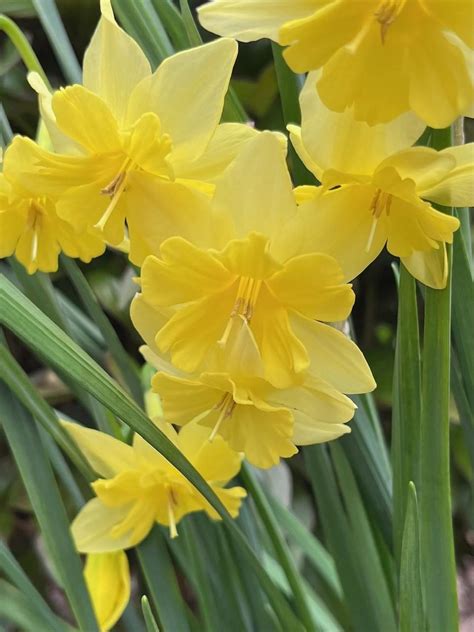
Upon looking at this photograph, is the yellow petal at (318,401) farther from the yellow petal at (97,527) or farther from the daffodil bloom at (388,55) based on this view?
the yellow petal at (97,527)

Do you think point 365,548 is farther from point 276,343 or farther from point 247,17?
point 247,17

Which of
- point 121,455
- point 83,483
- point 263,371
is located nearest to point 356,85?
point 263,371

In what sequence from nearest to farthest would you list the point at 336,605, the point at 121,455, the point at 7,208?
1. the point at 7,208
2. the point at 121,455
3. the point at 336,605

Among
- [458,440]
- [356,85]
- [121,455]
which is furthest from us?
[458,440]

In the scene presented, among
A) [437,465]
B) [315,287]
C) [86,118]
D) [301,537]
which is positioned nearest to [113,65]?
[86,118]

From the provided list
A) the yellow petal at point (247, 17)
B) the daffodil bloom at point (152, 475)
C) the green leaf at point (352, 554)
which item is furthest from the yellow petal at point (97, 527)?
the yellow petal at point (247, 17)

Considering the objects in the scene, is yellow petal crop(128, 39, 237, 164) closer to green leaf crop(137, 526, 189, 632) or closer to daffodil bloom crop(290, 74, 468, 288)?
daffodil bloom crop(290, 74, 468, 288)

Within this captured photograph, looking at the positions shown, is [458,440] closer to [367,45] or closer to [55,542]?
[55,542]
